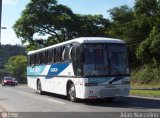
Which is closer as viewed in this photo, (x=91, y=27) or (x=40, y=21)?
(x=40, y=21)

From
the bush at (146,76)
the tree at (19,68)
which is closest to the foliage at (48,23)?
the bush at (146,76)

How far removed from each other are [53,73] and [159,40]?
81.7ft

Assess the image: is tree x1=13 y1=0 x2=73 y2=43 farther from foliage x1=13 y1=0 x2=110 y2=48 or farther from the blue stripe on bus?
the blue stripe on bus

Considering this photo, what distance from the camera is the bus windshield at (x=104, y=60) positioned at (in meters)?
21.0

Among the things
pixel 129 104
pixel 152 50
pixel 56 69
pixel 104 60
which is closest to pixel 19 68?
pixel 152 50

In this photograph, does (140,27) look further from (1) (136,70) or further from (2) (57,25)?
(2) (57,25)

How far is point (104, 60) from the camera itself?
2123 centimetres

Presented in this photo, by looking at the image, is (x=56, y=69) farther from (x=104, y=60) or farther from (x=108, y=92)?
(x=108, y=92)

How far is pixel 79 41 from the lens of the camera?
2172 centimetres

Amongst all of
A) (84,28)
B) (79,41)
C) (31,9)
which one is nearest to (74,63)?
(79,41)

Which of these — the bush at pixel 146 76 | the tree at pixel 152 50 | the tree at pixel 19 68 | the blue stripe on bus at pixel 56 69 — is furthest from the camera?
the tree at pixel 19 68

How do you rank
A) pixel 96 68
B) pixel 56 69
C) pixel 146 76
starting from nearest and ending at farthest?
pixel 96 68, pixel 56 69, pixel 146 76

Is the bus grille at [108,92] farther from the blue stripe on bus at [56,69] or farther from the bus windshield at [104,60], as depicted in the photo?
the blue stripe on bus at [56,69]

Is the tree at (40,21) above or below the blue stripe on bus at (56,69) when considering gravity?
above
